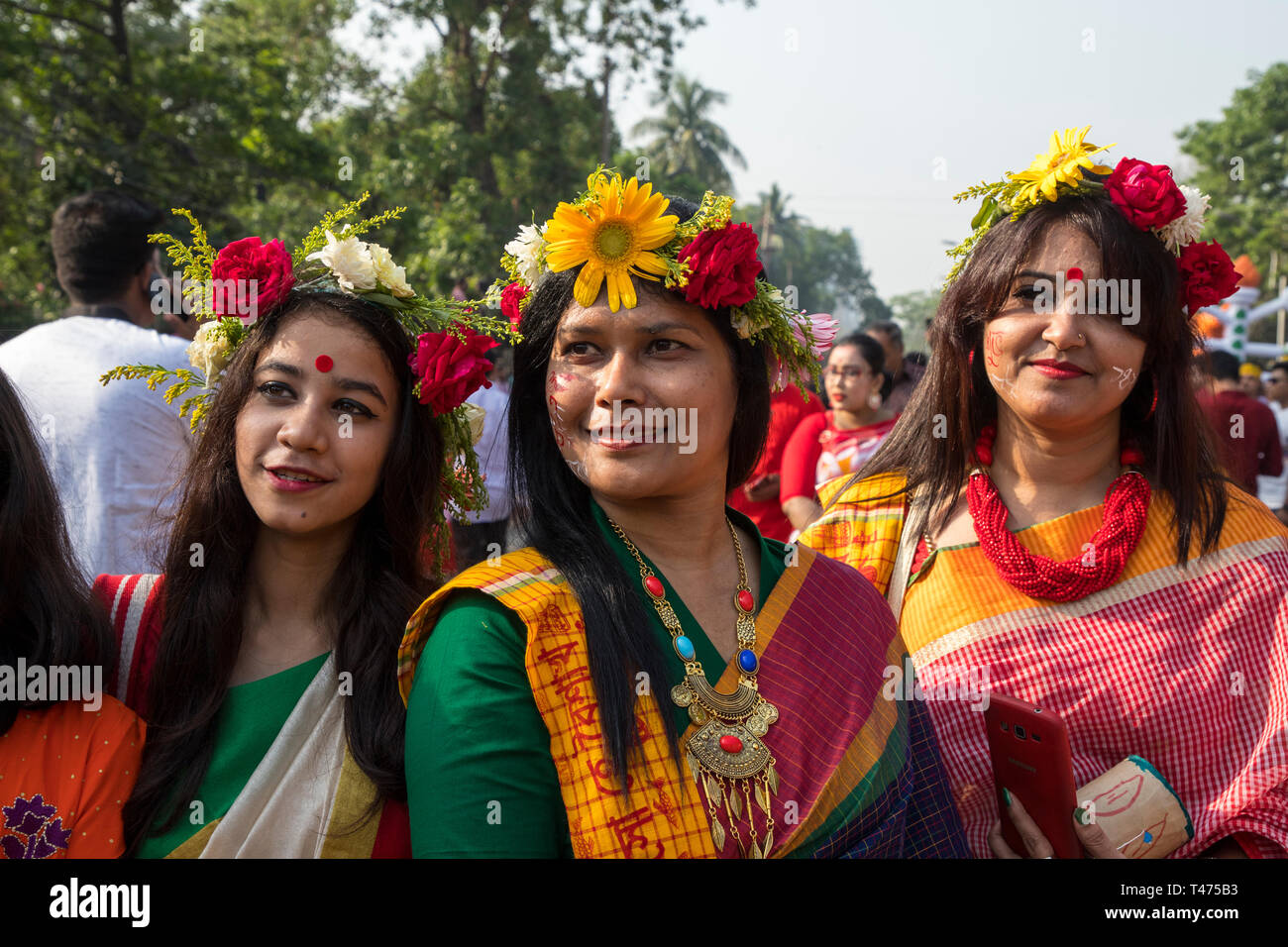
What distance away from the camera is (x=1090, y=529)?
263 centimetres

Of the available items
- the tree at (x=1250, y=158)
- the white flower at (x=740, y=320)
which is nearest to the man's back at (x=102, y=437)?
the white flower at (x=740, y=320)

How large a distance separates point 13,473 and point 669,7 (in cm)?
1392

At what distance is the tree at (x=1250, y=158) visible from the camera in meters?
31.3

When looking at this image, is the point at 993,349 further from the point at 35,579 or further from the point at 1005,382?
the point at 35,579

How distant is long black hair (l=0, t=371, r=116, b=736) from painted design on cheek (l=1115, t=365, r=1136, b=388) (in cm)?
222

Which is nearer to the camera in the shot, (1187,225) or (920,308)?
(1187,225)

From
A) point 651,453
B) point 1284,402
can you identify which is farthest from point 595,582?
point 1284,402

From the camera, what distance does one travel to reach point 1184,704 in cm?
239

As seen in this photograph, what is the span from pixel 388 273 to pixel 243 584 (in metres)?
0.72

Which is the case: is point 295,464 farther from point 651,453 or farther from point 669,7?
point 669,7

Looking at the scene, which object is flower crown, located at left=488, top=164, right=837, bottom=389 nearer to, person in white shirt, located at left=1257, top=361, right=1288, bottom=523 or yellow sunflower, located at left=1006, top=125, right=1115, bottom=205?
yellow sunflower, located at left=1006, top=125, right=1115, bottom=205

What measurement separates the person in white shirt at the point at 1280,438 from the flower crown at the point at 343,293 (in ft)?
26.9

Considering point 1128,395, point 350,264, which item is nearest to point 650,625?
point 350,264
